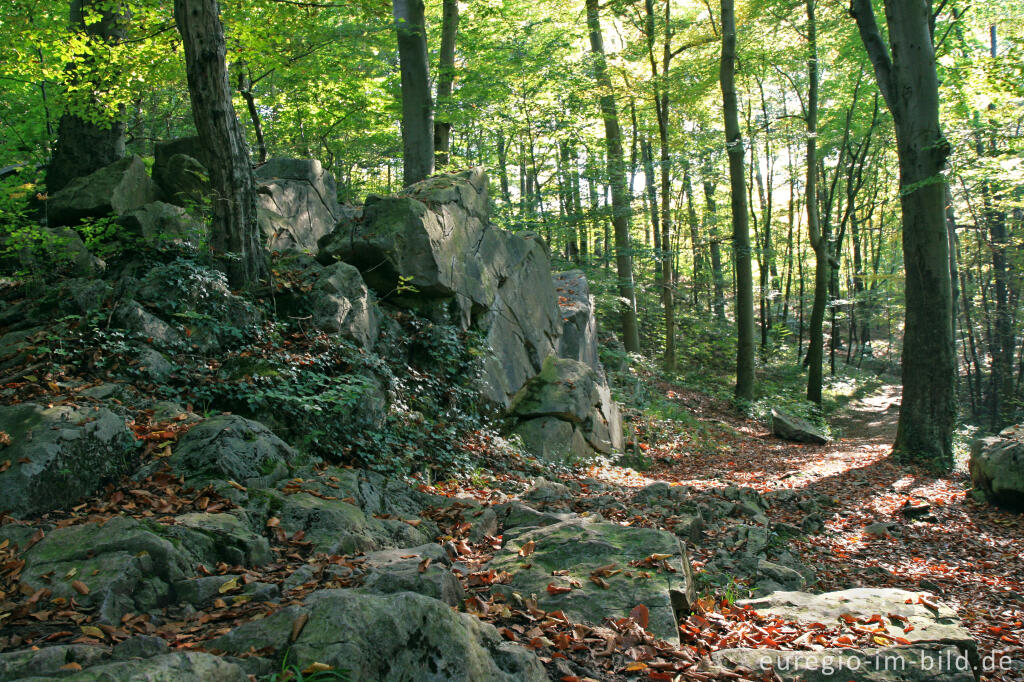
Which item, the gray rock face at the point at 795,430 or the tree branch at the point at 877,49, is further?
the gray rock face at the point at 795,430

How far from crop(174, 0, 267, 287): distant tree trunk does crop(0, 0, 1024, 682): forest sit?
0.04m

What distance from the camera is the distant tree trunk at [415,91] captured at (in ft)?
34.6

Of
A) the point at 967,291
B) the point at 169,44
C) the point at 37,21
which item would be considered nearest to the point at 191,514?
the point at 169,44

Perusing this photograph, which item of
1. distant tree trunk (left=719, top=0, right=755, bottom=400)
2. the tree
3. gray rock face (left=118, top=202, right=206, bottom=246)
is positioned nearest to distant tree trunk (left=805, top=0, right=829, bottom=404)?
distant tree trunk (left=719, top=0, right=755, bottom=400)

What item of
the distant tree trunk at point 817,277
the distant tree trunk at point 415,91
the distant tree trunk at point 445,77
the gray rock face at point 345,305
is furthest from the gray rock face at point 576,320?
the distant tree trunk at point 817,277

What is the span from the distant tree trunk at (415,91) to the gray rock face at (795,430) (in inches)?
400

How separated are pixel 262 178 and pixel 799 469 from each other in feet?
34.2

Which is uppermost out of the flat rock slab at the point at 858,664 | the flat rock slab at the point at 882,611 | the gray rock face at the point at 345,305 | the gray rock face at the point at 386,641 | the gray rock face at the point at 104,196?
the gray rock face at the point at 104,196

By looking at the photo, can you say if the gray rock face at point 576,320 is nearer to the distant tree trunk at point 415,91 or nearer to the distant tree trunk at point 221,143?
the distant tree trunk at point 415,91

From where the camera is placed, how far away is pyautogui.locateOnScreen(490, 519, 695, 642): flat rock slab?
133 inches

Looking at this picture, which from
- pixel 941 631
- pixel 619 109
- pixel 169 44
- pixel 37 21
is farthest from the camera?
pixel 619 109

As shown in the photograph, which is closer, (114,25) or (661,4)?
(114,25)

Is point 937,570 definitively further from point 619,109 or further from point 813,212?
point 813,212

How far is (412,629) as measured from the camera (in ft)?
8.23
